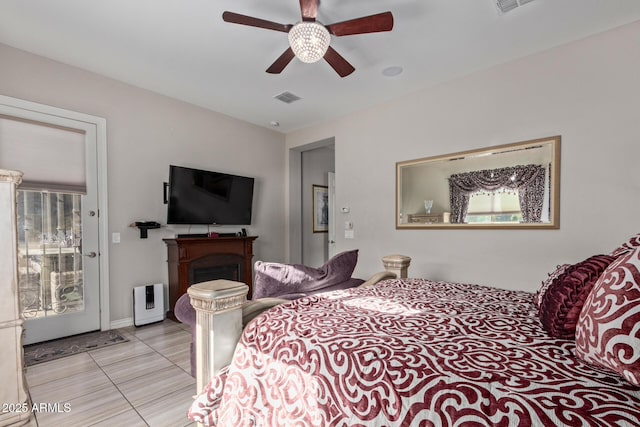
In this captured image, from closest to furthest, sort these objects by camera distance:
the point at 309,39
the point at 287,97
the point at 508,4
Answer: the point at 309,39, the point at 508,4, the point at 287,97

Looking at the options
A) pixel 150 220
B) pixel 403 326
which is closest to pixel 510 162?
pixel 403 326

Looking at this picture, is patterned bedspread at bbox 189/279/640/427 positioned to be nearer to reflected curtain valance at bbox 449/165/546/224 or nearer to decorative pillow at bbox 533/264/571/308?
decorative pillow at bbox 533/264/571/308

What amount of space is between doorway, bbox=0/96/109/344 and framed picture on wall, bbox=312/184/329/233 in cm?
342

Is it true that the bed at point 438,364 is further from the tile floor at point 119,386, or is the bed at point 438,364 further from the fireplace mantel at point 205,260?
the fireplace mantel at point 205,260

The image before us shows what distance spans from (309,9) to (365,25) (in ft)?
1.31

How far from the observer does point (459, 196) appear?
352cm

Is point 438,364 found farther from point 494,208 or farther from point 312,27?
point 494,208

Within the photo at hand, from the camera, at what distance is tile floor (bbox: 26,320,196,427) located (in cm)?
186

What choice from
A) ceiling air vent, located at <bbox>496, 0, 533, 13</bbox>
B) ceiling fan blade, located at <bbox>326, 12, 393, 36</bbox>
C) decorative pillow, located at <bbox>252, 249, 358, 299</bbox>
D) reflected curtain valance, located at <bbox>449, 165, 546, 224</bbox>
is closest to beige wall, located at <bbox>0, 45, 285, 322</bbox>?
decorative pillow, located at <bbox>252, 249, 358, 299</bbox>

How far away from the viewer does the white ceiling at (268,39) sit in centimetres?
232

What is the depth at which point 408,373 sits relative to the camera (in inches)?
37.0

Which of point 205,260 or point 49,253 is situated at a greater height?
point 49,253

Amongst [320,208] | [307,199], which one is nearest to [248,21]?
[307,199]

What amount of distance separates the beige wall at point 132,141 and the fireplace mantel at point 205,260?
0.83 ft
